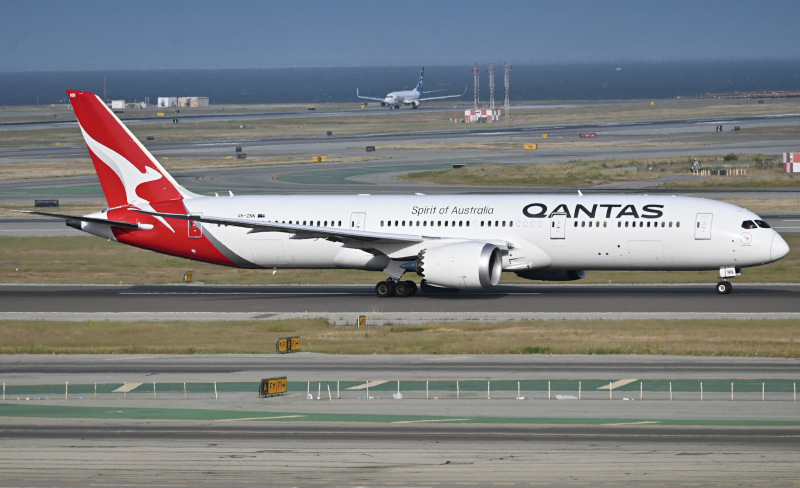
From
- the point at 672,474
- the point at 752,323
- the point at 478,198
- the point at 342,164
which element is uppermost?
the point at 342,164

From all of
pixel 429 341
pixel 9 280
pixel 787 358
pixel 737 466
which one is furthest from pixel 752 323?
pixel 9 280

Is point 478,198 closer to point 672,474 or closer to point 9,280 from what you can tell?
point 9,280

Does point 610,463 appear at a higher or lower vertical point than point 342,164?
lower

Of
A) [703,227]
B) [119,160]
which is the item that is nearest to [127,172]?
[119,160]

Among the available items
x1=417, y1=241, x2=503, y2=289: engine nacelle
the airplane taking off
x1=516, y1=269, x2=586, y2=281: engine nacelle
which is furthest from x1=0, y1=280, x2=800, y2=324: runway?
the airplane taking off

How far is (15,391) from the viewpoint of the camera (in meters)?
36.7

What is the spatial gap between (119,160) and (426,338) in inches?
901

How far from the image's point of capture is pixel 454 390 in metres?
35.9

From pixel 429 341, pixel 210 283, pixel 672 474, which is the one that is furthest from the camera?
pixel 210 283

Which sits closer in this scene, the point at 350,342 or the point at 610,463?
the point at 610,463

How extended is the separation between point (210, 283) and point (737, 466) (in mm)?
42814

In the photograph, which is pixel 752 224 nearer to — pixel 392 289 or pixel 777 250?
pixel 777 250

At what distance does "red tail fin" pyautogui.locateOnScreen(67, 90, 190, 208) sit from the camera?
59406 mm

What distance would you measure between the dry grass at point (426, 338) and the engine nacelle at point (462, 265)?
5519 mm
